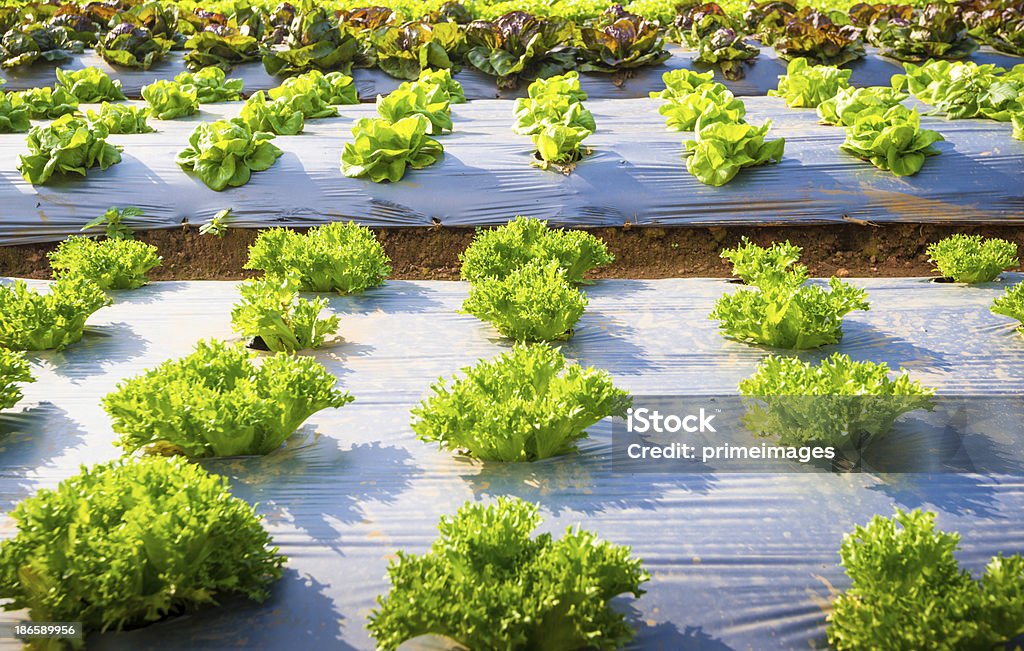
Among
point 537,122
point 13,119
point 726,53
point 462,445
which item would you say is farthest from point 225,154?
point 726,53

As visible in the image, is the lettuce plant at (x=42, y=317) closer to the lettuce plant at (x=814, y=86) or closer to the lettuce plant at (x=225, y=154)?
the lettuce plant at (x=225, y=154)

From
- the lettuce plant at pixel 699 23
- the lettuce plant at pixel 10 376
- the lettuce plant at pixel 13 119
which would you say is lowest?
the lettuce plant at pixel 10 376

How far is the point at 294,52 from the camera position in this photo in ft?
33.3

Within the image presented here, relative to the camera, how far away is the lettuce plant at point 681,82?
883cm

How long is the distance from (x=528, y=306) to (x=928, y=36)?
8121mm

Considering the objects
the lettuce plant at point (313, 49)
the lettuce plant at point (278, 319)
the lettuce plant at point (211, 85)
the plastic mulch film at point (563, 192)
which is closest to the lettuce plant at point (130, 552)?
the lettuce plant at point (278, 319)

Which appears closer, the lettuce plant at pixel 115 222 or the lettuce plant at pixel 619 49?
the lettuce plant at pixel 115 222

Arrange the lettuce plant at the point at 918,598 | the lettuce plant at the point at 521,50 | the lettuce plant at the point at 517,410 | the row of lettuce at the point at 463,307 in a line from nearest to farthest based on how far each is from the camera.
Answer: the lettuce plant at the point at 918,598, the lettuce plant at the point at 517,410, the row of lettuce at the point at 463,307, the lettuce plant at the point at 521,50

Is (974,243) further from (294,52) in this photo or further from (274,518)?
(294,52)

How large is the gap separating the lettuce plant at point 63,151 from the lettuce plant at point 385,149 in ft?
6.44

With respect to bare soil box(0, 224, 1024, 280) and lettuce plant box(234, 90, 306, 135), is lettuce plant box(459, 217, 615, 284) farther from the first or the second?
lettuce plant box(234, 90, 306, 135)

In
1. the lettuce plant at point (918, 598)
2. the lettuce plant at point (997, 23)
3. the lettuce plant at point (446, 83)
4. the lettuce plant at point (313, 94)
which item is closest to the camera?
the lettuce plant at point (918, 598)

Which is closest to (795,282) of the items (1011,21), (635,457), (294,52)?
(635,457)

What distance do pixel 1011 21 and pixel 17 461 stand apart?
12.0m
